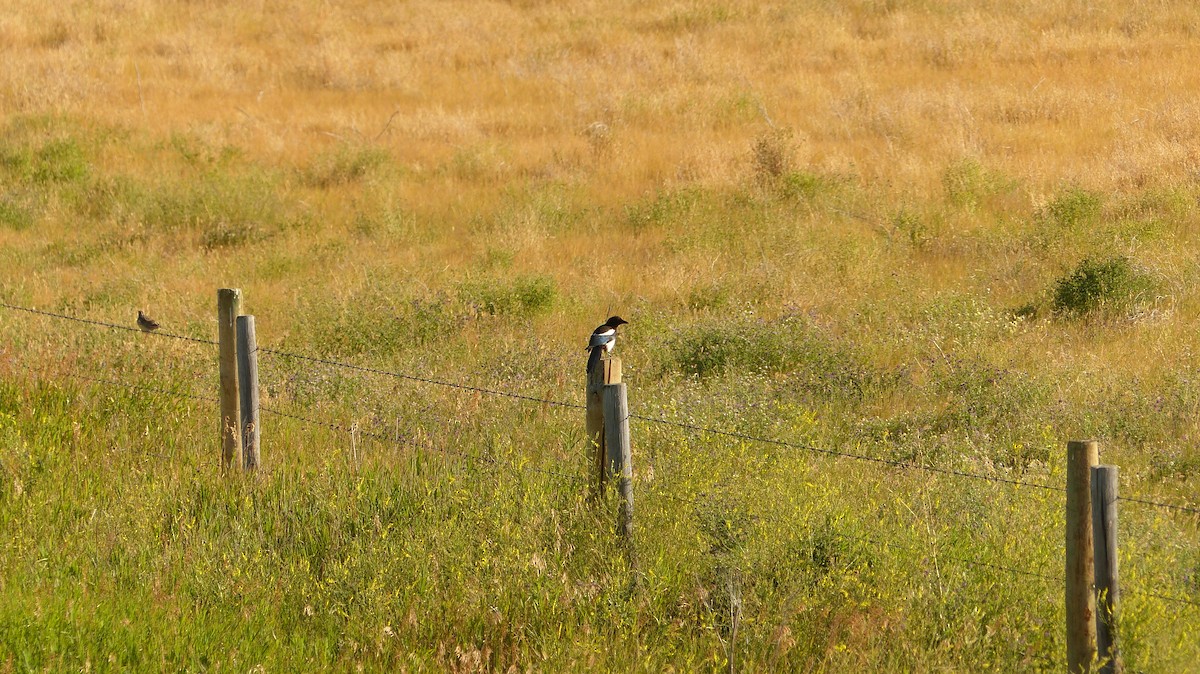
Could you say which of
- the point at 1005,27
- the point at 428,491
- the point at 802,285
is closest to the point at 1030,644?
the point at 428,491

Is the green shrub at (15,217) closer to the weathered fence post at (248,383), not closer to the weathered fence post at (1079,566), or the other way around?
the weathered fence post at (248,383)

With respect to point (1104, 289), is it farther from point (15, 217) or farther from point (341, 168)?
point (15, 217)

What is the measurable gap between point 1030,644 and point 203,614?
9.89 feet

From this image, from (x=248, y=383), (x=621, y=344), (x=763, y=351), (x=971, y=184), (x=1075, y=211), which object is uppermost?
(x=971, y=184)

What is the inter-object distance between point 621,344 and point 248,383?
3675 millimetres

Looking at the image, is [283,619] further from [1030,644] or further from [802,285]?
[802,285]

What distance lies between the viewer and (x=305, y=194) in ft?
47.2

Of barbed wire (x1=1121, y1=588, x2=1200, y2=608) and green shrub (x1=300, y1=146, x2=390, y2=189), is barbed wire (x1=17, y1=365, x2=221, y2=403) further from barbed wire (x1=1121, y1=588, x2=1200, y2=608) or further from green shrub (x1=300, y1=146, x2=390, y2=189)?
green shrub (x1=300, y1=146, x2=390, y2=189)

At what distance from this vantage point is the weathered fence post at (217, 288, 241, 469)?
5973 mm

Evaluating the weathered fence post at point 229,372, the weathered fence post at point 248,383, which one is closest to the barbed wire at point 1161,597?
the weathered fence post at point 248,383

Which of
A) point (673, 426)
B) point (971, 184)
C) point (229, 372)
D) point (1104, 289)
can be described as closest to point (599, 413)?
point (673, 426)

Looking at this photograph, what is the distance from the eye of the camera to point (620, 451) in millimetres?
4680

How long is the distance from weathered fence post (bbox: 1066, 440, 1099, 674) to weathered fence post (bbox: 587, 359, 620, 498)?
71.8 inches

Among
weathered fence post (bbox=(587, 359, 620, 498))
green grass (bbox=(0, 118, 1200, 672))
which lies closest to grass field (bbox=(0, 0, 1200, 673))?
green grass (bbox=(0, 118, 1200, 672))
